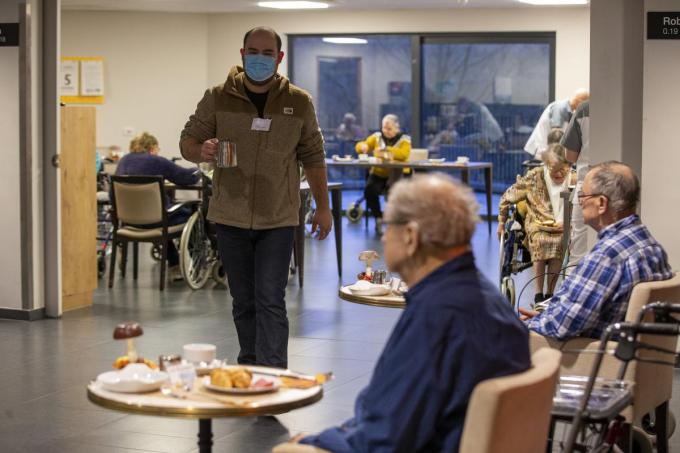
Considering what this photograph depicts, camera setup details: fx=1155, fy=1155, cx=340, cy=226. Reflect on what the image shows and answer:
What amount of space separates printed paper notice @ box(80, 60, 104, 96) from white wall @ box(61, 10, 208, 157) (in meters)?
0.08

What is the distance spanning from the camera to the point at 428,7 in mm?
16109

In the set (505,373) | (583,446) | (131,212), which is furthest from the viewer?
(131,212)

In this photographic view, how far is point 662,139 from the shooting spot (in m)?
6.39

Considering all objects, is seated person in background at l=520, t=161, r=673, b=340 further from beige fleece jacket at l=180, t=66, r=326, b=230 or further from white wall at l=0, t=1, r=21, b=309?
white wall at l=0, t=1, r=21, b=309

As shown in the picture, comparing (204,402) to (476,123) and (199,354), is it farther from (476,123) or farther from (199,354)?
(476,123)

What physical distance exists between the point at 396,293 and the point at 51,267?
12.2 feet

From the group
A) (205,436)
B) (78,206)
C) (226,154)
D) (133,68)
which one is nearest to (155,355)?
(78,206)

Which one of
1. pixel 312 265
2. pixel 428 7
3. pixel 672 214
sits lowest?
pixel 312 265

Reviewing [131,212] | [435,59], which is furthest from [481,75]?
[131,212]

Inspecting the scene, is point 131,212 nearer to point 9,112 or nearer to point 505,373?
point 9,112

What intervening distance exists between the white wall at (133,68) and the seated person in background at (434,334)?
1413 cm

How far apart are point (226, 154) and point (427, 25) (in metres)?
11.7

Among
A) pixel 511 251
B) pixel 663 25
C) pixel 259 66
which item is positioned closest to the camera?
pixel 259 66

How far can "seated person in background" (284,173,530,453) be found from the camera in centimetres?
240
